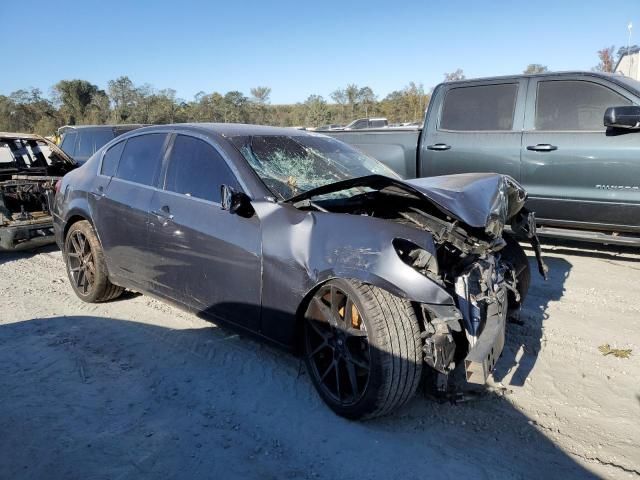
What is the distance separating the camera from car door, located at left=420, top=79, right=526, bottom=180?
591 cm

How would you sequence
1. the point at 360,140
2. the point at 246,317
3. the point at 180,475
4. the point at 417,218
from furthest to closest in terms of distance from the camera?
the point at 360,140 → the point at 246,317 → the point at 417,218 → the point at 180,475

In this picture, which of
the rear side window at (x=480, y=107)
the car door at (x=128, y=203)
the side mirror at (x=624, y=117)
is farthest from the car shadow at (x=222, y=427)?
the rear side window at (x=480, y=107)

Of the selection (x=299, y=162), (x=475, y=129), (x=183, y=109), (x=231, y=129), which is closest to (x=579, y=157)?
(x=475, y=129)

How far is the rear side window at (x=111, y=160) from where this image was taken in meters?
4.68

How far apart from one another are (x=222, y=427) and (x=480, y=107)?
4.95m

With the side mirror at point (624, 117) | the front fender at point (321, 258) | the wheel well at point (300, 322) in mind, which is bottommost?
the wheel well at point (300, 322)

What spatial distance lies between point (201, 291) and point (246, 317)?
48 cm

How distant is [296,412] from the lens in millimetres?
3029

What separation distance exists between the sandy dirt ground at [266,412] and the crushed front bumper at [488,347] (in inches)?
16.1

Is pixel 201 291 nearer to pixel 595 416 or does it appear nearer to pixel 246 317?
pixel 246 317

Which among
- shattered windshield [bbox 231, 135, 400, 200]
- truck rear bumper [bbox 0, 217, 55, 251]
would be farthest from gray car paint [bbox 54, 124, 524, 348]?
truck rear bumper [bbox 0, 217, 55, 251]

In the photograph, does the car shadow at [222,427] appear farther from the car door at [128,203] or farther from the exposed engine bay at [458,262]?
the car door at [128,203]

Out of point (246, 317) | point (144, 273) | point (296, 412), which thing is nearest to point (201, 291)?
point (246, 317)

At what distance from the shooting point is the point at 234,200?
321 cm
